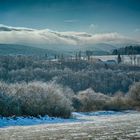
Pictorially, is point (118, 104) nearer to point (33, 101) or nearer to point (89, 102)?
point (89, 102)

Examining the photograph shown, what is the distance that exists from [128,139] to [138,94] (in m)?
107

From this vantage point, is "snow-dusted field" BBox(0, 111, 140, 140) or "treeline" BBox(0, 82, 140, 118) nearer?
"snow-dusted field" BBox(0, 111, 140, 140)

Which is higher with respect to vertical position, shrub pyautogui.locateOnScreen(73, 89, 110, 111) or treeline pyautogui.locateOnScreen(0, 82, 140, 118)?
treeline pyautogui.locateOnScreen(0, 82, 140, 118)

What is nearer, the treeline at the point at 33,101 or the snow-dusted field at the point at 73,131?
the snow-dusted field at the point at 73,131

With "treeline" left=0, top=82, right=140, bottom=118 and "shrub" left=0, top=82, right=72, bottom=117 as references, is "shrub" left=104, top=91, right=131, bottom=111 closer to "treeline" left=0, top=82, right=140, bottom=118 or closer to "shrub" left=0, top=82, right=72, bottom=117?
"treeline" left=0, top=82, right=140, bottom=118

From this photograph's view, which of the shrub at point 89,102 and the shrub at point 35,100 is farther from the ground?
the shrub at point 35,100

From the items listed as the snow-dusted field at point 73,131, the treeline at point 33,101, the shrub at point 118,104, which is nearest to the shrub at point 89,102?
the shrub at point 118,104

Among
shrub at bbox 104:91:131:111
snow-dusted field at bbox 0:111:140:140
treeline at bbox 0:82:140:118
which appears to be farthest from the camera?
shrub at bbox 104:91:131:111

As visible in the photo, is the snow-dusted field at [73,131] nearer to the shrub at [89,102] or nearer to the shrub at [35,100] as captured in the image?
the shrub at [35,100]

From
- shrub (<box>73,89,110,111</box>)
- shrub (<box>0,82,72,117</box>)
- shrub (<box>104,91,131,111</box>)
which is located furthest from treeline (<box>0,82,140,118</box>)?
shrub (<box>104,91,131,111</box>)

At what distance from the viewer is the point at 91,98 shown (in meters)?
147

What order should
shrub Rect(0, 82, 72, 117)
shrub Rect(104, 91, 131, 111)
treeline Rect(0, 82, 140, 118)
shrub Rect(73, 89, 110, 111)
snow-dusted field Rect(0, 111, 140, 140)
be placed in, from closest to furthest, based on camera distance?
1. snow-dusted field Rect(0, 111, 140, 140)
2. treeline Rect(0, 82, 140, 118)
3. shrub Rect(0, 82, 72, 117)
4. shrub Rect(73, 89, 110, 111)
5. shrub Rect(104, 91, 131, 111)

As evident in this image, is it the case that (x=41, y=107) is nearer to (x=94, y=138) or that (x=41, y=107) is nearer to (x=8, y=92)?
(x=8, y=92)

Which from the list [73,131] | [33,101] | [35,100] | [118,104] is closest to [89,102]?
[118,104]
